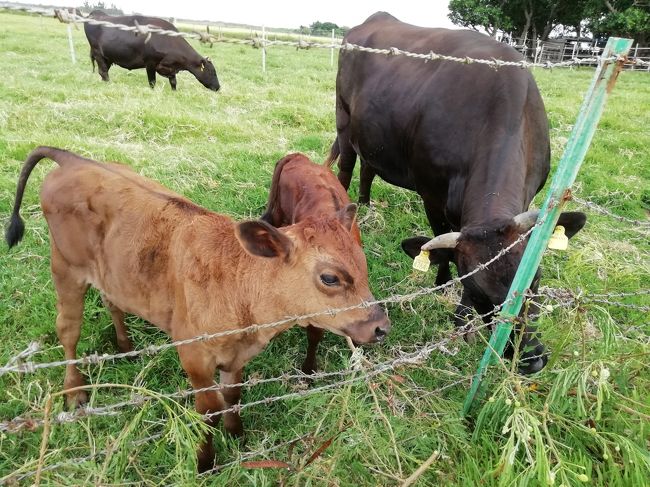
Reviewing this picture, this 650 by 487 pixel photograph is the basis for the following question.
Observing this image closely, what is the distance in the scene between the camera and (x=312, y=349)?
3475mm

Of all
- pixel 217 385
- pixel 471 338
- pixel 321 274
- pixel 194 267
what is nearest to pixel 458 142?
pixel 471 338

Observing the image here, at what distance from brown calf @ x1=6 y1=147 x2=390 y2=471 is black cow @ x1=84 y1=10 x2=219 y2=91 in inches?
431

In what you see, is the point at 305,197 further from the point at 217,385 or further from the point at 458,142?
the point at 217,385

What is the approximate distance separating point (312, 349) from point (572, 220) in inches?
74.0

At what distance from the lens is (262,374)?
11.5 ft

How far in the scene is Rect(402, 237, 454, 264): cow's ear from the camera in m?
3.61

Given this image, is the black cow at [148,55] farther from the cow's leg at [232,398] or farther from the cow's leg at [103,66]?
the cow's leg at [232,398]

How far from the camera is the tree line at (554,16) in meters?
31.1

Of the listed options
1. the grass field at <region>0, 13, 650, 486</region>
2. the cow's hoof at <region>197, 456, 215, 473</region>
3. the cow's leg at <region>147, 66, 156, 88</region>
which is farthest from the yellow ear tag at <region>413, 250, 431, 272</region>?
the cow's leg at <region>147, 66, 156, 88</region>

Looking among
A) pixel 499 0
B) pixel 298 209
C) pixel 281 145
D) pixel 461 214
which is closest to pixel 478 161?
pixel 461 214

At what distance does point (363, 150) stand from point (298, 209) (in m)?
2.11

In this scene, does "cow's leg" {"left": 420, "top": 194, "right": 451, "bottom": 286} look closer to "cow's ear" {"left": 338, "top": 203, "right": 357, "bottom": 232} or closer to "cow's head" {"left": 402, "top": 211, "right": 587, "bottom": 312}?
"cow's head" {"left": 402, "top": 211, "right": 587, "bottom": 312}

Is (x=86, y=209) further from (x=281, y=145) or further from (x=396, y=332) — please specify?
(x=281, y=145)

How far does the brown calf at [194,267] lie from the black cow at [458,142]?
1013 millimetres
